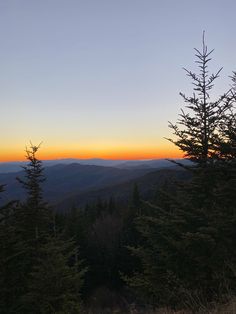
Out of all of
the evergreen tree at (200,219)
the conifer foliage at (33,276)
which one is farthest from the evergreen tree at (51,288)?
the evergreen tree at (200,219)

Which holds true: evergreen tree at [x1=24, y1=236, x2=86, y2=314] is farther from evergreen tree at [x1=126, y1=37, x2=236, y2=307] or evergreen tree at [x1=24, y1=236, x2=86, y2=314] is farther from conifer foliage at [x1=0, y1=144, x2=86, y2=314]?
evergreen tree at [x1=126, y1=37, x2=236, y2=307]

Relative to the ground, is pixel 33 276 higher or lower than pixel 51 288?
higher

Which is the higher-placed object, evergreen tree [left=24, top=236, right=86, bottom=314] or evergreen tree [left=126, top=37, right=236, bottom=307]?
evergreen tree [left=126, top=37, right=236, bottom=307]

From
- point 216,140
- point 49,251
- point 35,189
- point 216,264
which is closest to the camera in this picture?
point 216,264

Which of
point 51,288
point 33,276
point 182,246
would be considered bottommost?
point 51,288

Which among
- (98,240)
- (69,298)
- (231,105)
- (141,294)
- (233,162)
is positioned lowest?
(98,240)

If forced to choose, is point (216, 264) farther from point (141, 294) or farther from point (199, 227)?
point (141, 294)

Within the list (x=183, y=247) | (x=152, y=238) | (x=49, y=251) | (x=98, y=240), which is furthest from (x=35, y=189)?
(x=98, y=240)

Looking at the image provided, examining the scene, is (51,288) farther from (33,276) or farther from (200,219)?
(200,219)

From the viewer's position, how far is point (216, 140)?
14172 mm

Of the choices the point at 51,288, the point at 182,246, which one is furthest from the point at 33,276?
the point at 182,246

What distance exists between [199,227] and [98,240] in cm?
4854

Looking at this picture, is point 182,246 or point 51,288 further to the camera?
point 51,288

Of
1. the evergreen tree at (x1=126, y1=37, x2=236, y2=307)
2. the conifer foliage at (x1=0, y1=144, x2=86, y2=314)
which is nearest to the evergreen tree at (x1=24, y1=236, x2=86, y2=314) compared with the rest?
the conifer foliage at (x1=0, y1=144, x2=86, y2=314)
